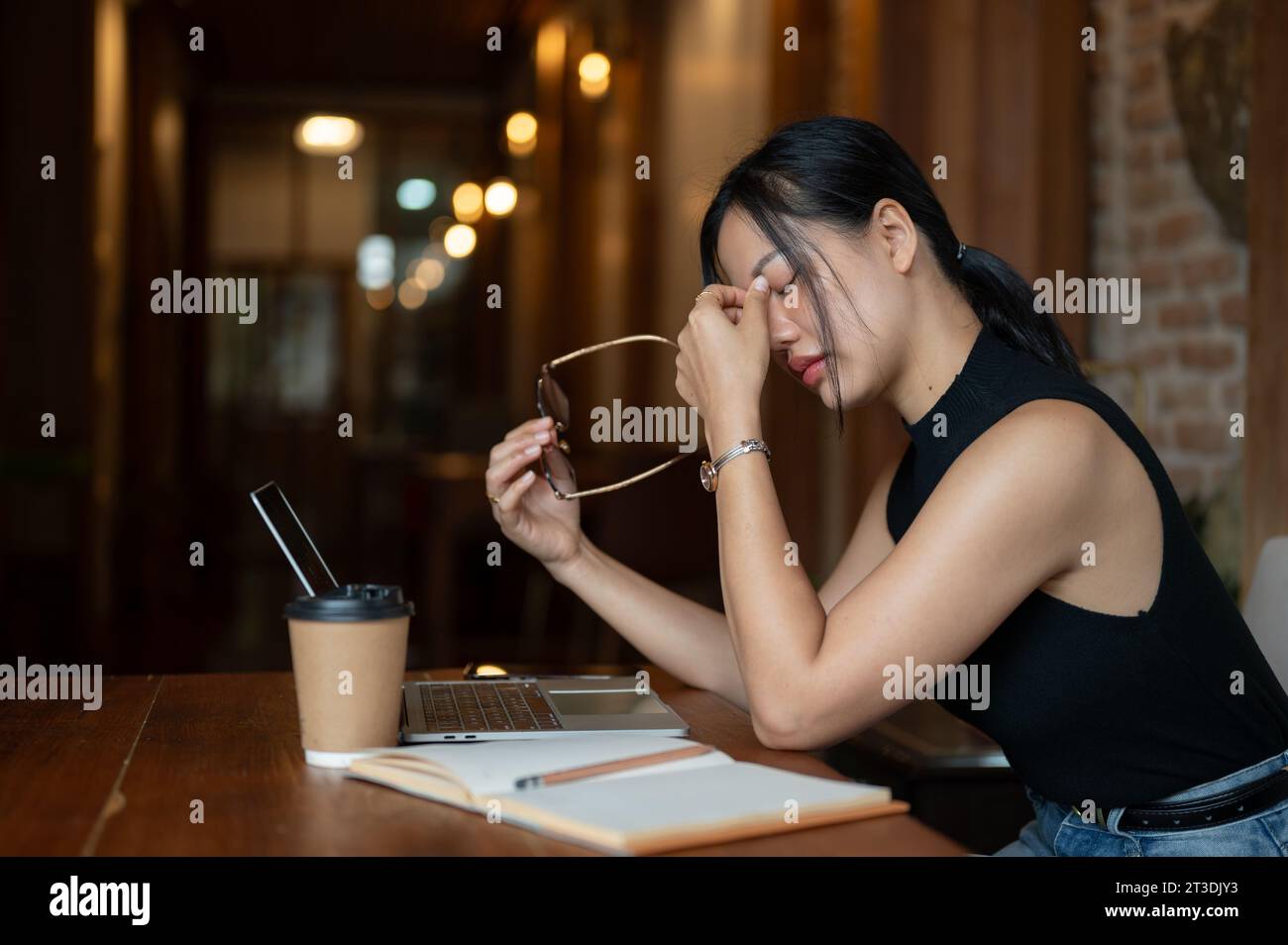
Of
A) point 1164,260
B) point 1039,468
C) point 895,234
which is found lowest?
point 1039,468

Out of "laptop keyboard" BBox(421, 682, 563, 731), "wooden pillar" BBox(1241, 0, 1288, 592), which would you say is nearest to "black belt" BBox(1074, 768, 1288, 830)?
"laptop keyboard" BBox(421, 682, 563, 731)

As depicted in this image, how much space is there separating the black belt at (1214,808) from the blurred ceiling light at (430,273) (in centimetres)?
1075

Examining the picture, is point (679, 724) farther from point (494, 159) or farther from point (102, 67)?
point (494, 159)

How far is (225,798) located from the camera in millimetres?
952

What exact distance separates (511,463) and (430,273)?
10435 mm

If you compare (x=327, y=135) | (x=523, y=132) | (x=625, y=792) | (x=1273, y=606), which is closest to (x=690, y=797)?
(x=625, y=792)

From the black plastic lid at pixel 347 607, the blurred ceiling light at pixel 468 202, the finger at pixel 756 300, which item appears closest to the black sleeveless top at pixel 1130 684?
the finger at pixel 756 300

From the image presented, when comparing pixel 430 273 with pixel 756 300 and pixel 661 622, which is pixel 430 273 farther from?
pixel 756 300

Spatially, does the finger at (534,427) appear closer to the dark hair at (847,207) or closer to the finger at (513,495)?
the finger at (513,495)

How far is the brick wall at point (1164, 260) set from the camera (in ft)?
8.92

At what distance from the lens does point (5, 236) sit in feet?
20.2

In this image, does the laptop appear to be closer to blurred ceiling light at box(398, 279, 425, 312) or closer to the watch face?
the watch face

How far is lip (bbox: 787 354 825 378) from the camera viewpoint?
4.50 ft
